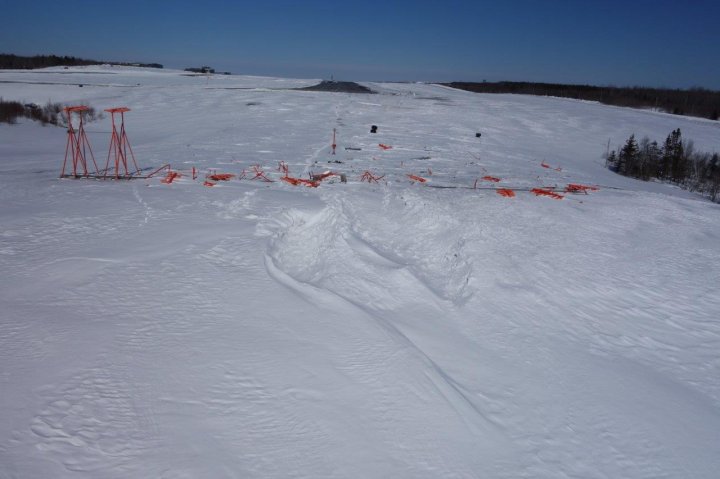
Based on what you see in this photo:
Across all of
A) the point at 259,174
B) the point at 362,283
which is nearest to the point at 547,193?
the point at 259,174

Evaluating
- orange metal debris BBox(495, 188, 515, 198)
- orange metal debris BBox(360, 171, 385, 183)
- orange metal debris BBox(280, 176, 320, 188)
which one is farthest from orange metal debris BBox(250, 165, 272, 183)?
orange metal debris BBox(495, 188, 515, 198)

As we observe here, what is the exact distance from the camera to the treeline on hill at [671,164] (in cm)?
2598

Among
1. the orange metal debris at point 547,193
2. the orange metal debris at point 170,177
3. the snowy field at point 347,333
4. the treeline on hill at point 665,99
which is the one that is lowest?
the snowy field at point 347,333

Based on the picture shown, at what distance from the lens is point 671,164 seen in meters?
28.6

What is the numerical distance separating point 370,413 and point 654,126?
42962 mm

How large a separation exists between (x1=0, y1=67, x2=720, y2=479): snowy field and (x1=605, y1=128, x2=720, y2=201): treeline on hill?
15186mm

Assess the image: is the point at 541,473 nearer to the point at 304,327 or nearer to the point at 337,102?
the point at 304,327

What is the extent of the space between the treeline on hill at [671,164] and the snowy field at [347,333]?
1519 centimetres

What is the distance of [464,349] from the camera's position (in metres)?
5.46

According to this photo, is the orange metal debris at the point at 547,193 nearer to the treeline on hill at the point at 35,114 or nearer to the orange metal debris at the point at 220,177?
the orange metal debris at the point at 220,177

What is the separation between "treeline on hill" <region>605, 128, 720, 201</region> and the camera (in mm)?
25984

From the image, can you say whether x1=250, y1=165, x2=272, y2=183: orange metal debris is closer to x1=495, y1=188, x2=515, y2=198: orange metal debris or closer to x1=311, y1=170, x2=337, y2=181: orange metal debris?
x1=311, y1=170, x2=337, y2=181: orange metal debris

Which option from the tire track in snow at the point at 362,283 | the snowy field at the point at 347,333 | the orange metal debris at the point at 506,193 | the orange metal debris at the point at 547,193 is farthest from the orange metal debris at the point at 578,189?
the tire track in snow at the point at 362,283

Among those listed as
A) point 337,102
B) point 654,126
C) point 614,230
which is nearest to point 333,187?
point 614,230
